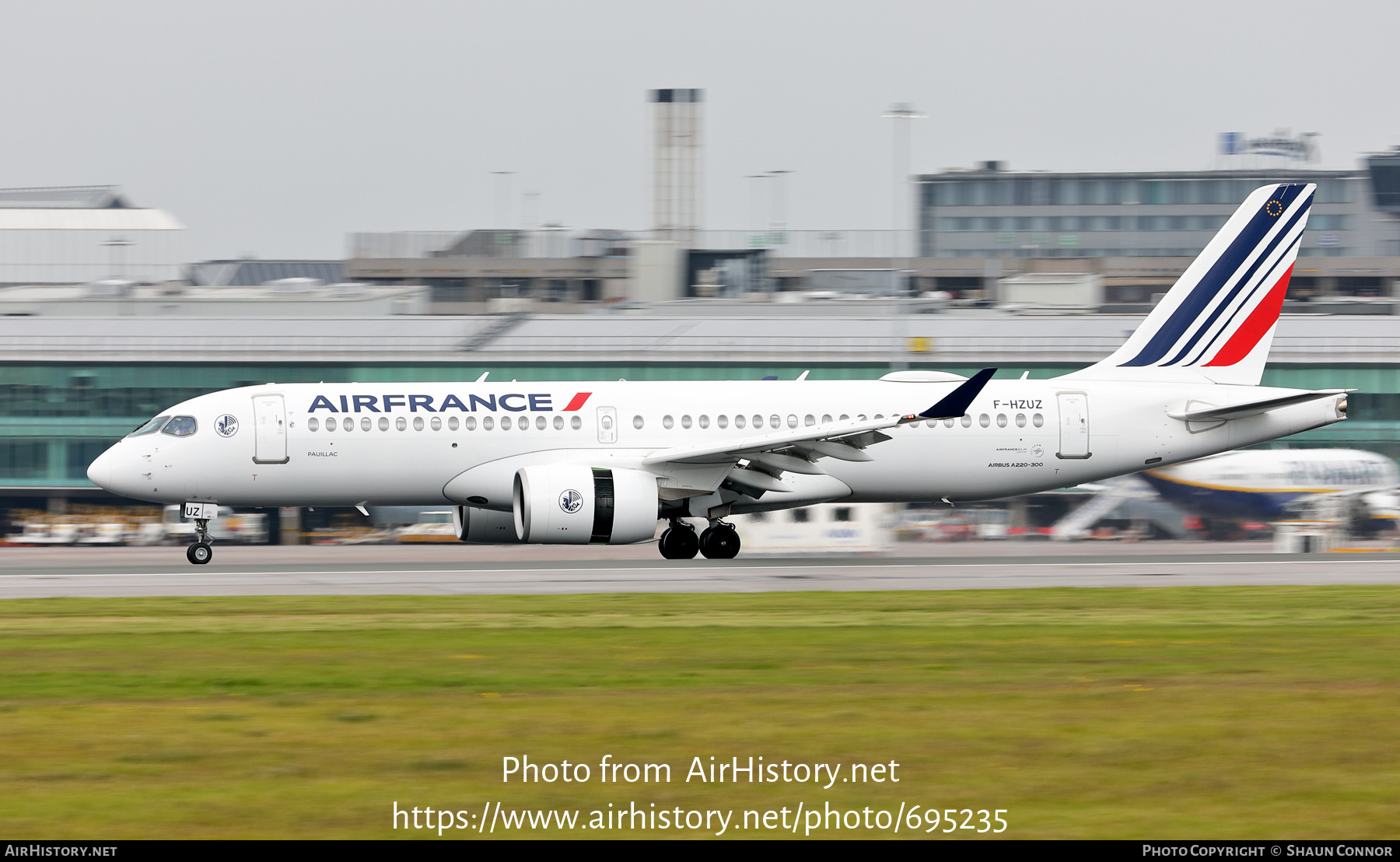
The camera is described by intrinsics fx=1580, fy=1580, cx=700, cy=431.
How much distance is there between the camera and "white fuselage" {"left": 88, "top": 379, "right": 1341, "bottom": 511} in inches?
1172

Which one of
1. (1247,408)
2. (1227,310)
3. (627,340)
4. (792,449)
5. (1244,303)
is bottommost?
(792,449)

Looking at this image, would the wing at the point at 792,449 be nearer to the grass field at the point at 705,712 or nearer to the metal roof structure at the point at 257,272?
the grass field at the point at 705,712

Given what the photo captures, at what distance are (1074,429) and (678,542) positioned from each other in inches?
323

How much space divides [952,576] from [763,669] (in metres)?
12.2

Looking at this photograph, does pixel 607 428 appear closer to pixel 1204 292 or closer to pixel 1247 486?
pixel 1204 292

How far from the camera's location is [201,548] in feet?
101

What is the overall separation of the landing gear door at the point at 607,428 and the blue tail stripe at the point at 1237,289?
11537 millimetres

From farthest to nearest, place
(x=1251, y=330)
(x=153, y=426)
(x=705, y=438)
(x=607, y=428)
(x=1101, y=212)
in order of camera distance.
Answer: (x=1101, y=212) → (x=1251, y=330) → (x=705, y=438) → (x=607, y=428) → (x=153, y=426)

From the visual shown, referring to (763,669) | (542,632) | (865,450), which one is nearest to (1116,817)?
(763,669)

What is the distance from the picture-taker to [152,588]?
81.8ft

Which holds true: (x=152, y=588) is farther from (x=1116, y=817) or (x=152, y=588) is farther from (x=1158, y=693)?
(x=1116, y=817)

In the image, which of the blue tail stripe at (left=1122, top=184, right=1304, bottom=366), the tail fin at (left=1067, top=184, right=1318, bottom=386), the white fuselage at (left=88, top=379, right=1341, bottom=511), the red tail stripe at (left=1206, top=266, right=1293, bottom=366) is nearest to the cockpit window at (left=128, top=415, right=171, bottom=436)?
the white fuselage at (left=88, top=379, right=1341, bottom=511)

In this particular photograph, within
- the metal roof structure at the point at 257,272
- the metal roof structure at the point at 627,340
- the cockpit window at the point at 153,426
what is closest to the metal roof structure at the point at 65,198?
the metal roof structure at the point at 257,272

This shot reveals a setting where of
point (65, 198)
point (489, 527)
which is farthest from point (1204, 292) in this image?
point (65, 198)
